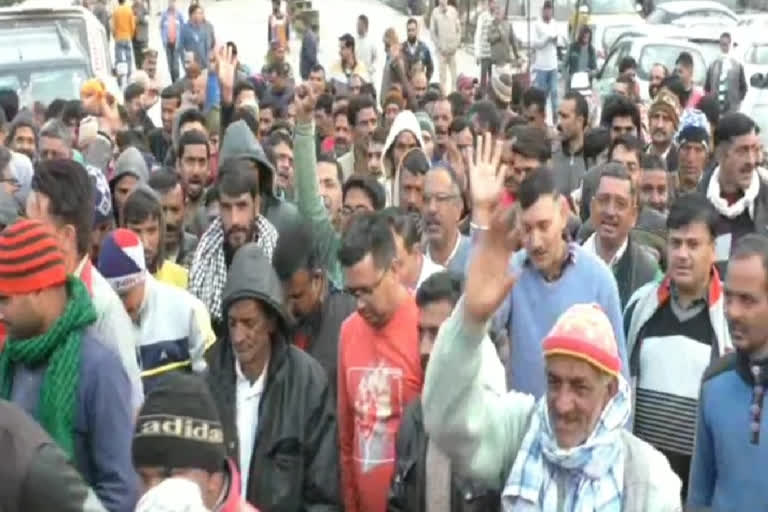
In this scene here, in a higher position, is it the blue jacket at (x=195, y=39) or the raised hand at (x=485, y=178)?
the raised hand at (x=485, y=178)

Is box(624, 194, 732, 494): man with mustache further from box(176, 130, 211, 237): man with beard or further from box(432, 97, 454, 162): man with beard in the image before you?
box(432, 97, 454, 162): man with beard

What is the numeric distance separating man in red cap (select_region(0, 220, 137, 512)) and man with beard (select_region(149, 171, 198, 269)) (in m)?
3.39

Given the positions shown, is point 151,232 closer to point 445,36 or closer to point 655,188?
point 655,188

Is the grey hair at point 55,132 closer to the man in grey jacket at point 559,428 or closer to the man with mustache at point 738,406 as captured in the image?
the man with mustache at point 738,406

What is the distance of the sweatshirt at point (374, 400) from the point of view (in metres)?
5.68

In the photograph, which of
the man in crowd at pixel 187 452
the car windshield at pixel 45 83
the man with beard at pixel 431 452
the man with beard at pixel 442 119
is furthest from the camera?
the car windshield at pixel 45 83

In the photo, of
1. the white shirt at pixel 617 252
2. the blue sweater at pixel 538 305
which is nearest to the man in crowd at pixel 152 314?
the blue sweater at pixel 538 305

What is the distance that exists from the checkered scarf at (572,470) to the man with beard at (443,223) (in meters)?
3.34

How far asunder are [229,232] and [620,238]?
1787mm

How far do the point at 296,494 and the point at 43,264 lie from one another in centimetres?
135

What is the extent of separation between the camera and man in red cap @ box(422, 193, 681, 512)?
3945 mm

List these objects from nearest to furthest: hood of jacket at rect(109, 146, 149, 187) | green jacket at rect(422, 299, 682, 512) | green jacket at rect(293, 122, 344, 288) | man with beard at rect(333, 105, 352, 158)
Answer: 1. green jacket at rect(422, 299, 682, 512)
2. green jacket at rect(293, 122, 344, 288)
3. hood of jacket at rect(109, 146, 149, 187)
4. man with beard at rect(333, 105, 352, 158)

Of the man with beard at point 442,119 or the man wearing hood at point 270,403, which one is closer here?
the man wearing hood at point 270,403

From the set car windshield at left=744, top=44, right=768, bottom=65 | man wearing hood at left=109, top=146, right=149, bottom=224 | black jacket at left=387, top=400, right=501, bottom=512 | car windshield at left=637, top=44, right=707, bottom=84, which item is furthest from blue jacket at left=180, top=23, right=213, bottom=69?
black jacket at left=387, top=400, right=501, bottom=512
